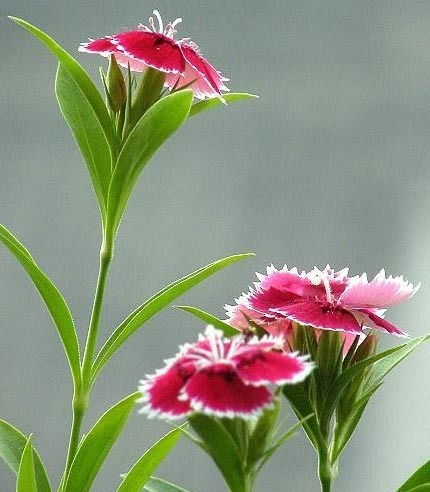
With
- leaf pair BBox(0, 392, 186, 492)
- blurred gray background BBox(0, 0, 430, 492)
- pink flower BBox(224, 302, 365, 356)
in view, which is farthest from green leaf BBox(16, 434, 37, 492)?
blurred gray background BBox(0, 0, 430, 492)

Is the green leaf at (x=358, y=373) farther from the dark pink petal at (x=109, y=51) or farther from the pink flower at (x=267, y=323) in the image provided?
the dark pink petal at (x=109, y=51)

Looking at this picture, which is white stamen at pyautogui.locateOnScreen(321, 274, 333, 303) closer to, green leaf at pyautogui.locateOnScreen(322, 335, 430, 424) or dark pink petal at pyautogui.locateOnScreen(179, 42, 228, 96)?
green leaf at pyautogui.locateOnScreen(322, 335, 430, 424)

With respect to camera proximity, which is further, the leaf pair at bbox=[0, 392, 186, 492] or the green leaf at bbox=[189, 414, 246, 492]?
the leaf pair at bbox=[0, 392, 186, 492]

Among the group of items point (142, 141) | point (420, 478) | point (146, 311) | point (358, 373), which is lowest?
point (420, 478)

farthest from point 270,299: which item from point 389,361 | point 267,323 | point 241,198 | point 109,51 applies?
point 241,198

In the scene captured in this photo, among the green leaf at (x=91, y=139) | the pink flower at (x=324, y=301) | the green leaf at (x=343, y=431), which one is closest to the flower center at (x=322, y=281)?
the pink flower at (x=324, y=301)

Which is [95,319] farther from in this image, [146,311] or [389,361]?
[389,361]
